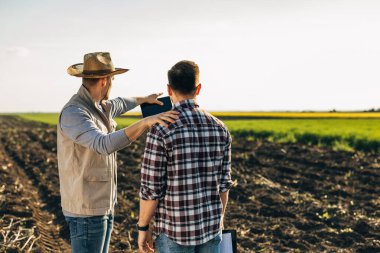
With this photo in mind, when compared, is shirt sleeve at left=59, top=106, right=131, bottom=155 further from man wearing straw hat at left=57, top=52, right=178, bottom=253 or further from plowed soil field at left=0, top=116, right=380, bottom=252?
plowed soil field at left=0, top=116, right=380, bottom=252

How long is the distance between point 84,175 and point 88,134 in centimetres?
31

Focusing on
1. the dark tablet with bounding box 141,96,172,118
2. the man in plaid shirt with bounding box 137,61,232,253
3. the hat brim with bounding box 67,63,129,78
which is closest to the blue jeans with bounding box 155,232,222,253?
the man in plaid shirt with bounding box 137,61,232,253

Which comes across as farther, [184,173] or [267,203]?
[267,203]

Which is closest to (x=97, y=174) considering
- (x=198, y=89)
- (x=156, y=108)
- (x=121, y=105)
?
(x=156, y=108)

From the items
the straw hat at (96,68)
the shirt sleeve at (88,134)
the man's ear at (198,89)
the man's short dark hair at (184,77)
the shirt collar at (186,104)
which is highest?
the straw hat at (96,68)

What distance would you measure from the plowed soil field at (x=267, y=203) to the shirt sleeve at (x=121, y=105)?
2652mm

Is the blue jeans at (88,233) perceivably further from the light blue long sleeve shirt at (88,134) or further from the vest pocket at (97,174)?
the vest pocket at (97,174)

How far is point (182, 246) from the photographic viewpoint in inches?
114

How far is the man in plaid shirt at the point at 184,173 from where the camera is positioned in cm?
279

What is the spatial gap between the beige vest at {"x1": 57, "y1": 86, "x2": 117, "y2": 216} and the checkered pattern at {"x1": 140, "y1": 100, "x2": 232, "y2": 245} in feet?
1.98

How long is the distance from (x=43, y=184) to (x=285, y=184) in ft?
15.7

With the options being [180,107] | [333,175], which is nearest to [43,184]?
[333,175]

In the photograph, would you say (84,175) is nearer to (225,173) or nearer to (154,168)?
(154,168)

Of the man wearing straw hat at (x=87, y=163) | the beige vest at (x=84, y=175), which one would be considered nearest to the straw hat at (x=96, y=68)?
the man wearing straw hat at (x=87, y=163)
